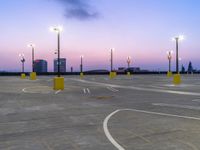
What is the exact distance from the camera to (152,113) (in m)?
12.7

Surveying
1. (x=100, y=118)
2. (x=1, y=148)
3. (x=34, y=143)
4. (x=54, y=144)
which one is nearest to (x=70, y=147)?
(x=54, y=144)

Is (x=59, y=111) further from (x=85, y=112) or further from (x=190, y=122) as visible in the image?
(x=190, y=122)

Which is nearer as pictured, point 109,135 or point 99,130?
point 109,135

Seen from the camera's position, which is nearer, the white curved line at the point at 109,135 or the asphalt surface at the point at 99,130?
the white curved line at the point at 109,135

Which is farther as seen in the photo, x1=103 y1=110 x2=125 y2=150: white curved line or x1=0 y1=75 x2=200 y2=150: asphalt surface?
x1=0 y1=75 x2=200 y2=150: asphalt surface

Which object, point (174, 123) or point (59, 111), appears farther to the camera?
point (59, 111)

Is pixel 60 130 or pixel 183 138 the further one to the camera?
pixel 60 130

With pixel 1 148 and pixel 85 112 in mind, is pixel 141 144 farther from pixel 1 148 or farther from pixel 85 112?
pixel 85 112

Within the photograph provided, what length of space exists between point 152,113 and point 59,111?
158 inches

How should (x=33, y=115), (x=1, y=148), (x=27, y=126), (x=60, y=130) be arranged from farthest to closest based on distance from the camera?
1. (x=33, y=115)
2. (x=27, y=126)
3. (x=60, y=130)
4. (x=1, y=148)

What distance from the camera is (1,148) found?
23.3 ft

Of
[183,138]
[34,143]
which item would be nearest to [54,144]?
[34,143]

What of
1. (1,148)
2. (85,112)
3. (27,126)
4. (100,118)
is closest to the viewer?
(1,148)

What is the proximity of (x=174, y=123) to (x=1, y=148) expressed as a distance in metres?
5.69
